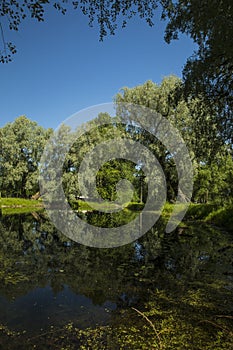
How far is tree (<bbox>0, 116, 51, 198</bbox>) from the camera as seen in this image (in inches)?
Result: 2119

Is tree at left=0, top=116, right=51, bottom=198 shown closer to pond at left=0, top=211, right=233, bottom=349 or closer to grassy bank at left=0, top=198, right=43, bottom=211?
grassy bank at left=0, top=198, right=43, bottom=211

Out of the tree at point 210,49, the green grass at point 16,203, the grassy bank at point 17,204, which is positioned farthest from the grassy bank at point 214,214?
the green grass at point 16,203

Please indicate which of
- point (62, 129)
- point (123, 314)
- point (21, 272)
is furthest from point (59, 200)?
point (123, 314)

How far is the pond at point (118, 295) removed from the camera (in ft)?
17.7

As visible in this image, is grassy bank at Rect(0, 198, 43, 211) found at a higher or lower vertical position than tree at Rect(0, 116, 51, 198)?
lower

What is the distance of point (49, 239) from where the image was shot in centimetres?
1700

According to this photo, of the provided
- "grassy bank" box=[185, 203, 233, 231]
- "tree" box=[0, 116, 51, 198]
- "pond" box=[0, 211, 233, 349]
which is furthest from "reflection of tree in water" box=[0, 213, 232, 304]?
"tree" box=[0, 116, 51, 198]

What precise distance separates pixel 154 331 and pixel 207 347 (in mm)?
1035

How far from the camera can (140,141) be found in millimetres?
36594

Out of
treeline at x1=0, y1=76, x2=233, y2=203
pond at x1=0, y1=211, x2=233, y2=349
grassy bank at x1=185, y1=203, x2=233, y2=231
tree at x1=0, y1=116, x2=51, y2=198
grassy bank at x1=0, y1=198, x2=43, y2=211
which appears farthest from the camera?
tree at x1=0, y1=116, x2=51, y2=198

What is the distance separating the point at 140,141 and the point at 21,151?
29.4 meters

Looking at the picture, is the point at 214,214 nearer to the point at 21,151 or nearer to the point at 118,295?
the point at 118,295

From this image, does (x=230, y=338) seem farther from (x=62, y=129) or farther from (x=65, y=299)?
(x=62, y=129)

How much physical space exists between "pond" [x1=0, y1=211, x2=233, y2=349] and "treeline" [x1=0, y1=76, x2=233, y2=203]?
669 cm
